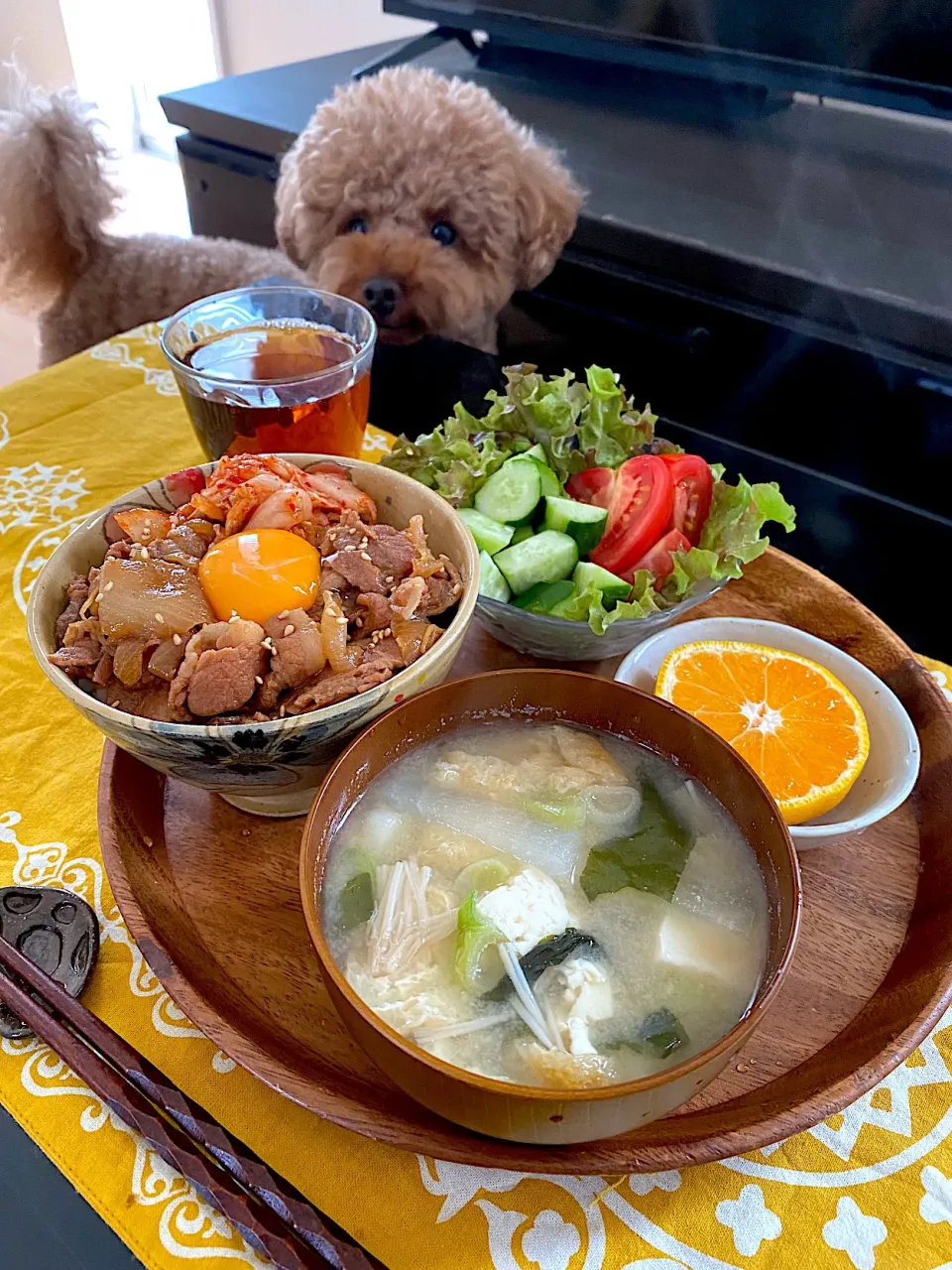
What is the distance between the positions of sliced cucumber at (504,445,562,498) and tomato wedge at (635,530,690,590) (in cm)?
17

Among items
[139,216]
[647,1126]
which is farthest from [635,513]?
[139,216]

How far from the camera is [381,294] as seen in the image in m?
2.13

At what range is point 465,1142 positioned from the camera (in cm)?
78

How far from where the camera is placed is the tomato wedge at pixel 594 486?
4.61 ft

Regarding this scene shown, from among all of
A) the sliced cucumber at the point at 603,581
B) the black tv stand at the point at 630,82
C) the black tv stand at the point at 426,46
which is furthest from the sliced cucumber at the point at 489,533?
the black tv stand at the point at 426,46

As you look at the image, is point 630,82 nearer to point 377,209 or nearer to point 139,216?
point 377,209

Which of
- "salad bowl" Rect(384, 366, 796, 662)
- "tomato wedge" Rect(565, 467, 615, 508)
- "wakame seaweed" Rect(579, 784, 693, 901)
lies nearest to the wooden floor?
"salad bowl" Rect(384, 366, 796, 662)

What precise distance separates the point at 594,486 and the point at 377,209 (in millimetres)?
1192

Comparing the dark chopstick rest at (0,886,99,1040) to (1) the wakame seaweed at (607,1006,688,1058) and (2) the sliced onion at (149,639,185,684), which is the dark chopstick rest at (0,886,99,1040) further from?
(1) the wakame seaweed at (607,1006,688,1058)

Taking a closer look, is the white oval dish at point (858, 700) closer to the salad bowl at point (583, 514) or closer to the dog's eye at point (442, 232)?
the salad bowl at point (583, 514)

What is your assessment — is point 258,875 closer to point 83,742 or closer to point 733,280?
point 83,742

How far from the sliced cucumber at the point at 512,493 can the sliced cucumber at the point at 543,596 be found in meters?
0.12

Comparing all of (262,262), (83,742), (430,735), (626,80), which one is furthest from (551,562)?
(626,80)

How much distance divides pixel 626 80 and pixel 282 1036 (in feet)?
10.2
